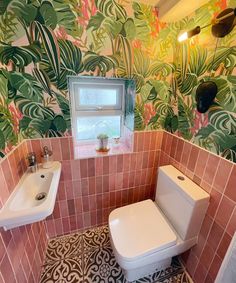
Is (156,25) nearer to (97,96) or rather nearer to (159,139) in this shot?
(97,96)

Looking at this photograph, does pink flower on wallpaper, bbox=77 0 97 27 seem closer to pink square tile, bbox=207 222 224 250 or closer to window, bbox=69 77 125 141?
window, bbox=69 77 125 141

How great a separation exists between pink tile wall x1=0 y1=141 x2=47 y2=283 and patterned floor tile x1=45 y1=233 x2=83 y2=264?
128 mm

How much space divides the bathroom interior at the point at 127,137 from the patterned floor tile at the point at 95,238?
0.01m

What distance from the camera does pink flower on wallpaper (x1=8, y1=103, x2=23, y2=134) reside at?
101 cm

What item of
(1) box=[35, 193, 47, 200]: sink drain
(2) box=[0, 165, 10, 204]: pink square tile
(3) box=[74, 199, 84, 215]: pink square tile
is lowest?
(3) box=[74, 199, 84, 215]: pink square tile

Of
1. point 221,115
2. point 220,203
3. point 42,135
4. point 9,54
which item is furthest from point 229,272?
point 9,54

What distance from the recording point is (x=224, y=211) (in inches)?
35.7

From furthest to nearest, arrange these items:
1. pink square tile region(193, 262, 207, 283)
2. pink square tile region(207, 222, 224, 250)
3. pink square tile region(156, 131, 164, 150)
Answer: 1. pink square tile region(156, 131, 164, 150)
2. pink square tile region(193, 262, 207, 283)
3. pink square tile region(207, 222, 224, 250)

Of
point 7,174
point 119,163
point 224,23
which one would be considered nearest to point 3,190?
point 7,174

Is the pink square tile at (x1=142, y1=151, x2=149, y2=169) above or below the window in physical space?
below

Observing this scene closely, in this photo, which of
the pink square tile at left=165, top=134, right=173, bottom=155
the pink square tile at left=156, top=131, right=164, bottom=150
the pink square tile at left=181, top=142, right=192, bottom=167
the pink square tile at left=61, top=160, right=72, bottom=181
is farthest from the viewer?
the pink square tile at left=156, top=131, right=164, bottom=150

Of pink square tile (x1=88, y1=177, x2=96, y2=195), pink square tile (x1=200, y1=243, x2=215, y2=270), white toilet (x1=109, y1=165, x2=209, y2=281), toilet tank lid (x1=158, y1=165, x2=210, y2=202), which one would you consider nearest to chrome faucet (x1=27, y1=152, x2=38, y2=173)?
pink square tile (x1=88, y1=177, x2=96, y2=195)

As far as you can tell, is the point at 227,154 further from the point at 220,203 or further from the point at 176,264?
A: the point at 176,264

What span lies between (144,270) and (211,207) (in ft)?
2.49
